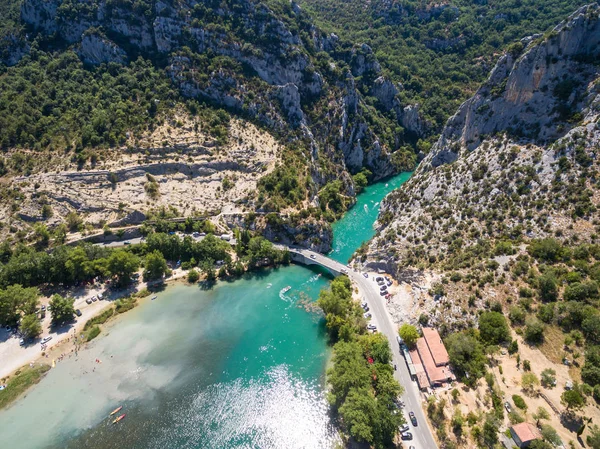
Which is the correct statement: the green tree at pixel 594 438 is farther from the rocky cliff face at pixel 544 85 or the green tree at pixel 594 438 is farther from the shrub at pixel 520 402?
the rocky cliff face at pixel 544 85

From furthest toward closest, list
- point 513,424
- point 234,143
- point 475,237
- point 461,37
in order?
point 461,37
point 234,143
point 475,237
point 513,424

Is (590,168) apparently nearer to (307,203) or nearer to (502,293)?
(502,293)

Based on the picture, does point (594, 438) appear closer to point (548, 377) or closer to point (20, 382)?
point (548, 377)

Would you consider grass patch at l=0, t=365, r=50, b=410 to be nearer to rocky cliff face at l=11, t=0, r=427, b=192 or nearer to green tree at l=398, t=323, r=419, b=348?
green tree at l=398, t=323, r=419, b=348

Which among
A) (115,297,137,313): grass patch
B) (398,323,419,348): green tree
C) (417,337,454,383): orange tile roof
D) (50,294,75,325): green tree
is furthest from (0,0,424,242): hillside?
(417,337,454,383): orange tile roof

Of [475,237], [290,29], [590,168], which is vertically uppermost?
[290,29]

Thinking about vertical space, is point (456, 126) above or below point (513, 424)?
above

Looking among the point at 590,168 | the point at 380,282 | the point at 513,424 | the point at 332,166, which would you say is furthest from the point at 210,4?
the point at 513,424
